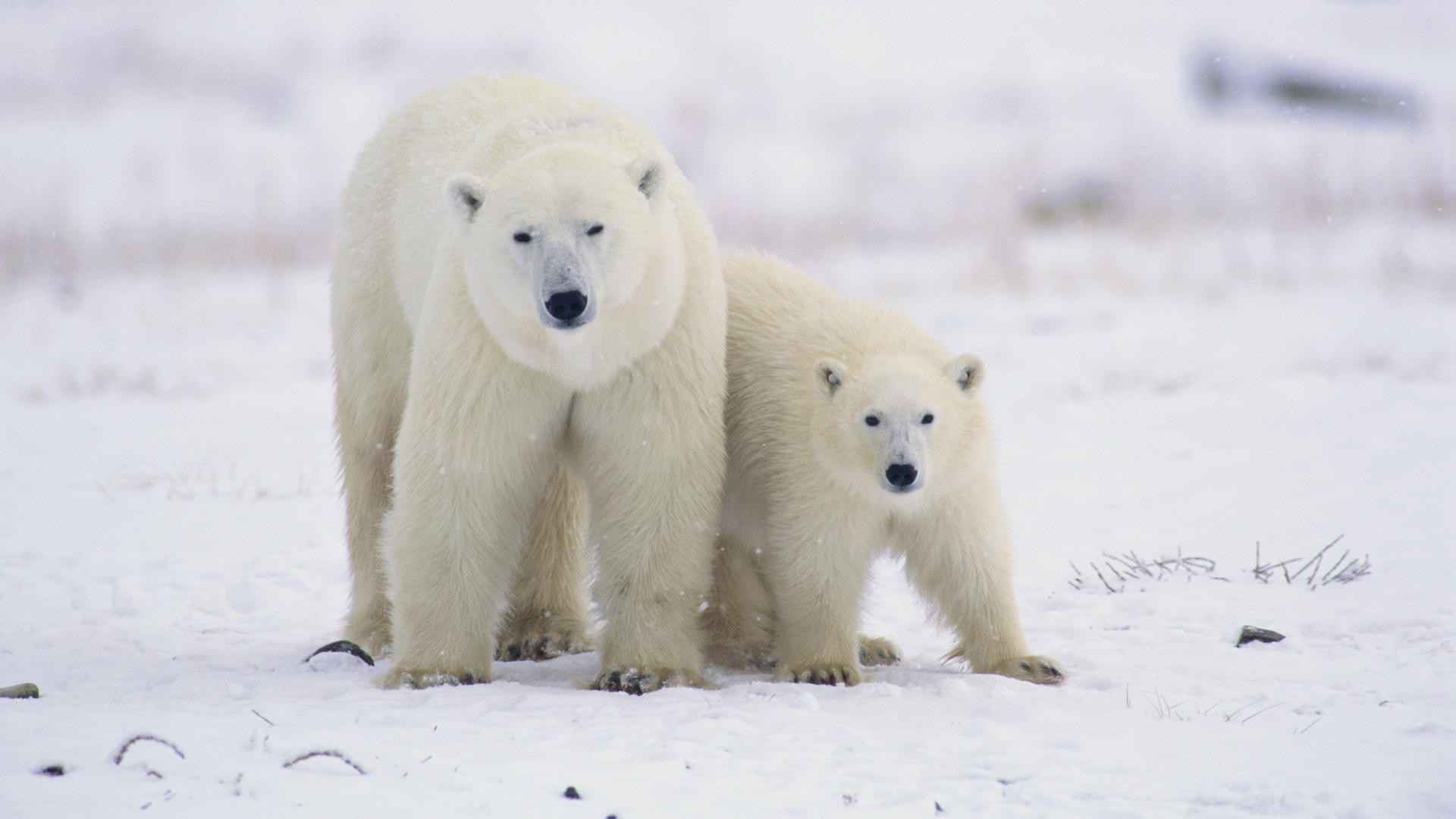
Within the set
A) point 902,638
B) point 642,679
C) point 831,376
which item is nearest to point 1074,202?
point 902,638

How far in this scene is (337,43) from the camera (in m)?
26.8

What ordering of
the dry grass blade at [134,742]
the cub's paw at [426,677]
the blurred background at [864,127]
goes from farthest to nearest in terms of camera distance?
the blurred background at [864,127] < the cub's paw at [426,677] < the dry grass blade at [134,742]

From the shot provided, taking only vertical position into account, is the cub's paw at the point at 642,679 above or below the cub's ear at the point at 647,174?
below

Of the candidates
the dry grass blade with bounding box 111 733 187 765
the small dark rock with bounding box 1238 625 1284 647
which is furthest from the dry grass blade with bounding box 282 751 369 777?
the small dark rock with bounding box 1238 625 1284 647

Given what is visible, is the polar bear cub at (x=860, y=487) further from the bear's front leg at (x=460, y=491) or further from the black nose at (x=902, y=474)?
the bear's front leg at (x=460, y=491)

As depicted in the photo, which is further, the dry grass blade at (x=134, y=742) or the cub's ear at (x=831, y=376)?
the cub's ear at (x=831, y=376)

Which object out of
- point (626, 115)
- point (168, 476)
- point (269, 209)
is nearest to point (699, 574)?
point (626, 115)

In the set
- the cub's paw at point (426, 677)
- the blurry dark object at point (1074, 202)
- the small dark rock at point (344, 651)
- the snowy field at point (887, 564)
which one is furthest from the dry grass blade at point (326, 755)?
the blurry dark object at point (1074, 202)

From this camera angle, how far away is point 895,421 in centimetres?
454

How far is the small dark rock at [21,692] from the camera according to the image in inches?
162

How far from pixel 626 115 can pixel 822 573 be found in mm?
1636

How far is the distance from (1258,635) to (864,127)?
62.6ft

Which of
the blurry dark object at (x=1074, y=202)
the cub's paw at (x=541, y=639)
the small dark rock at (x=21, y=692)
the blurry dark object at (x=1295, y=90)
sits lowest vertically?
the cub's paw at (x=541, y=639)

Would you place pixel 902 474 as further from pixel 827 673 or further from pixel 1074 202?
pixel 1074 202
